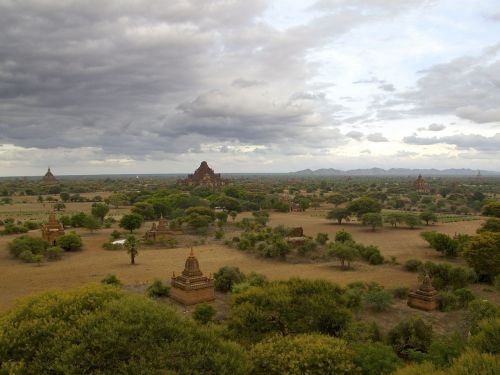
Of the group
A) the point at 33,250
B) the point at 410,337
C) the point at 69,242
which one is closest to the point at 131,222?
the point at 69,242

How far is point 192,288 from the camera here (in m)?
21.5

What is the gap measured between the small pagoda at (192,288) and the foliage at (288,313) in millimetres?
5856

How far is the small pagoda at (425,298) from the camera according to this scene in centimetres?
2070

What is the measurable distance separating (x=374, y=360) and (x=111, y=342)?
7675mm

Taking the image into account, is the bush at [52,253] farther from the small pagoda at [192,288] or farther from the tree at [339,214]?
the tree at [339,214]

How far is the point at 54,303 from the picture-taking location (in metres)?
12.0

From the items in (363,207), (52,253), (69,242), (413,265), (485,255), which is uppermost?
(363,207)

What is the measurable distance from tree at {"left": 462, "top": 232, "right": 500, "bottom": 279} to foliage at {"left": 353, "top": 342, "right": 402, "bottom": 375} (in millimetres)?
17197

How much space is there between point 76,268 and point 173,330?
74.1 ft

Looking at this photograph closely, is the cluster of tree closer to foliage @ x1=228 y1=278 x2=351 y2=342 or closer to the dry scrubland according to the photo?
the dry scrubland

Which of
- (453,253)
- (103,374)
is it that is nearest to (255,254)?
(453,253)

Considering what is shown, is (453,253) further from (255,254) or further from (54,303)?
(54,303)

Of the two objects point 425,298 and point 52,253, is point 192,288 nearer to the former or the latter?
point 425,298

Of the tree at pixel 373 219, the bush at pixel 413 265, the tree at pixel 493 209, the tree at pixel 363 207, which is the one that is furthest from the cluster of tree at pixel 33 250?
the tree at pixel 493 209
